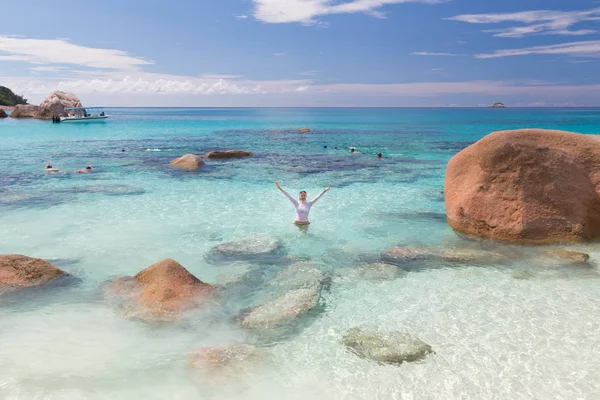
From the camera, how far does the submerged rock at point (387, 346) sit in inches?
253

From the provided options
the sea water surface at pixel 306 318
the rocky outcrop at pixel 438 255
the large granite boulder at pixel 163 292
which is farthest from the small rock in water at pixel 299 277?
the rocky outcrop at pixel 438 255

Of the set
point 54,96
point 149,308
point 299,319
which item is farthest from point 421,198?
point 54,96

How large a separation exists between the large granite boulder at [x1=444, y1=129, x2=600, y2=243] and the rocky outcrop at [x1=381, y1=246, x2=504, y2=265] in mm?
1703

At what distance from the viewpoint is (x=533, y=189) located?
39.2 ft

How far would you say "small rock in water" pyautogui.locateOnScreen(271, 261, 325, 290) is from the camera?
29.7 feet

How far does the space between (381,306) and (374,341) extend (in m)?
1.37

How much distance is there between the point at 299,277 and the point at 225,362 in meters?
3.40

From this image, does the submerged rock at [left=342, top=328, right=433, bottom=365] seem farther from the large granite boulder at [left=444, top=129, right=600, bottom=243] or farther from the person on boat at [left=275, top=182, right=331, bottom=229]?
the person on boat at [left=275, top=182, right=331, bottom=229]

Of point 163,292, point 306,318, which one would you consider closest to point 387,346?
point 306,318

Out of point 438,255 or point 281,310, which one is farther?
point 438,255

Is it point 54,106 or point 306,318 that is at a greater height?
point 54,106

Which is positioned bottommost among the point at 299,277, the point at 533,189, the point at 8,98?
the point at 299,277

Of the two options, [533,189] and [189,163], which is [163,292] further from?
[189,163]

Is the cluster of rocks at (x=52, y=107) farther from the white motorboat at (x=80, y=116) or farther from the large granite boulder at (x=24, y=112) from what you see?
the white motorboat at (x=80, y=116)
